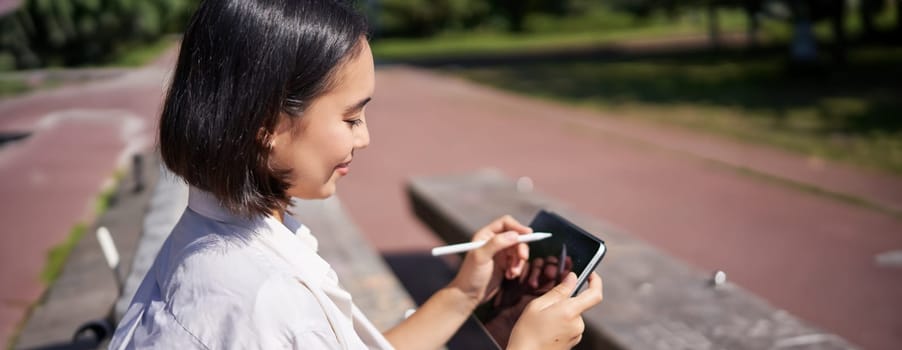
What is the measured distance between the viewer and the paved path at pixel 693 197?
4312 millimetres

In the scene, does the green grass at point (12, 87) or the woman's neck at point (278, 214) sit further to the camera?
the green grass at point (12, 87)

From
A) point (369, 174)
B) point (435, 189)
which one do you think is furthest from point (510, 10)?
point (435, 189)

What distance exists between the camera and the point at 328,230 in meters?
3.81

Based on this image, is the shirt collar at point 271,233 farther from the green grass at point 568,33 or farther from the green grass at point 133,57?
the green grass at point 568,33

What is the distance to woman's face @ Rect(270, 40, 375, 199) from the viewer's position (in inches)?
47.7

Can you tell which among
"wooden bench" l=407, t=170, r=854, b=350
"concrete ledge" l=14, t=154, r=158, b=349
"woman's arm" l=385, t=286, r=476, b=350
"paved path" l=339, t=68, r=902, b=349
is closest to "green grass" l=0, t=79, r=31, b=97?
"concrete ledge" l=14, t=154, r=158, b=349

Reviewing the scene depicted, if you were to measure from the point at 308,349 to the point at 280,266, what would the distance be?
0.45 feet

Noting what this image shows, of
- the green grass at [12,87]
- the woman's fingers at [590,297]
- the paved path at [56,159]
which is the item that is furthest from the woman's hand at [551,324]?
the green grass at [12,87]

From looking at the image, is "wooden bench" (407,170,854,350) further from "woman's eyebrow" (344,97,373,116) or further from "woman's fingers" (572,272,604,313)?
"woman's eyebrow" (344,97,373,116)

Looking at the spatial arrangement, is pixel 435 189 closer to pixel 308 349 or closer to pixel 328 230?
pixel 328 230

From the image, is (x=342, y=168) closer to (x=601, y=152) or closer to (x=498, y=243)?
(x=498, y=243)

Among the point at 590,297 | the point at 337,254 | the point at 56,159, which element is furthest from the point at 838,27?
the point at 590,297

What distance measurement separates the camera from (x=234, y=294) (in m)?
1.07

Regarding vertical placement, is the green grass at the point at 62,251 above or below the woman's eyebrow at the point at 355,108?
below
